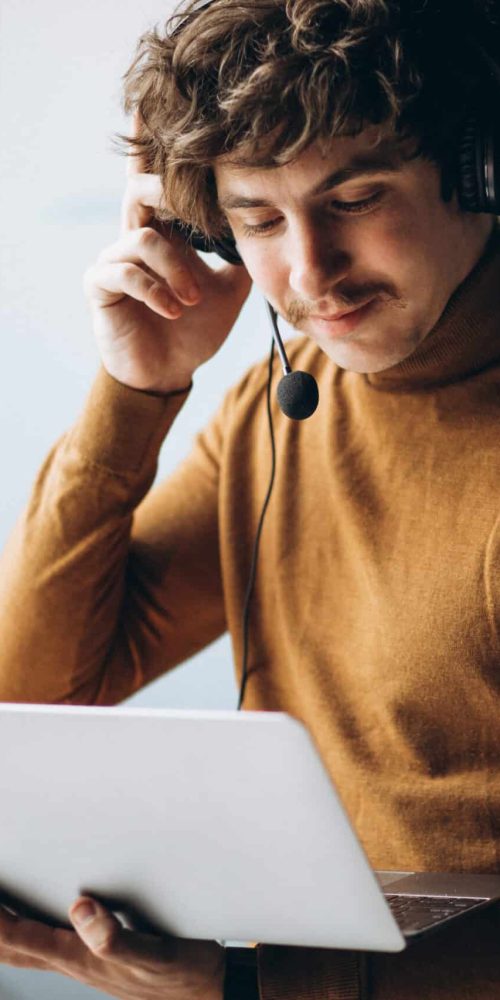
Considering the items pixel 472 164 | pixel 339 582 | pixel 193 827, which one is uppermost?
pixel 472 164

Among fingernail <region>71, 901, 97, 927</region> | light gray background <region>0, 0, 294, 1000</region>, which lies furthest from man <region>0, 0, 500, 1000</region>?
light gray background <region>0, 0, 294, 1000</region>

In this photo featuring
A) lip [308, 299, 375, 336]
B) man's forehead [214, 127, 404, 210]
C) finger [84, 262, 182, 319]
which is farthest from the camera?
finger [84, 262, 182, 319]

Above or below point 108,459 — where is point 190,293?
above

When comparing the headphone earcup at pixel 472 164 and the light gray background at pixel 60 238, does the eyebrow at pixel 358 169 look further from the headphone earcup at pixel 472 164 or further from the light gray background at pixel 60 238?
the light gray background at pixel 60 238

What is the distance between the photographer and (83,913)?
90cm

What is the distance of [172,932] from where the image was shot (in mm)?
935

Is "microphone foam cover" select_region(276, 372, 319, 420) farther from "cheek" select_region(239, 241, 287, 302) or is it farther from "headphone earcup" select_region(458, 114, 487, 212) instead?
"headphone earcup" select_region(458, 114, 487, 212)

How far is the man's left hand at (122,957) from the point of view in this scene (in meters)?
0.91

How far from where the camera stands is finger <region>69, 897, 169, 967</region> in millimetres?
899

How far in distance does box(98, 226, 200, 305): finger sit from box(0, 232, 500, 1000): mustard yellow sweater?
0.14m

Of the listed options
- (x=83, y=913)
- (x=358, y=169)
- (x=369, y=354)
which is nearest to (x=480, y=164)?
(x=358, y=169)

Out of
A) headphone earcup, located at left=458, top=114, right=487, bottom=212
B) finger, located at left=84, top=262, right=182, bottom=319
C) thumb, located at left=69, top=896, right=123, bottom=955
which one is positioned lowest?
thumb, located at left=69, top=896, right=123, bottom=955

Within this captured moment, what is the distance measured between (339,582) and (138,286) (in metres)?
0.41

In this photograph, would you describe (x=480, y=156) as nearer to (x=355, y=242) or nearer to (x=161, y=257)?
(x=355, y=242)
